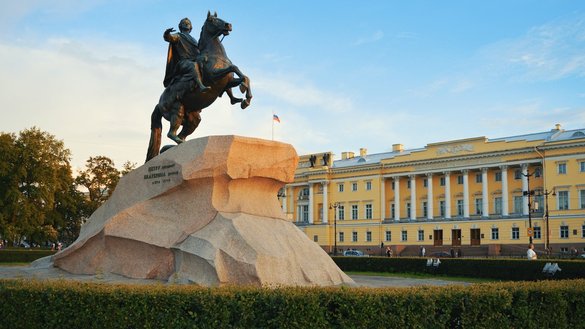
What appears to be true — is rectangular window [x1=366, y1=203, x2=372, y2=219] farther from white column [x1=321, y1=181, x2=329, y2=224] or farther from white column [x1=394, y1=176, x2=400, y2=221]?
white column [x1=321, y1=181, x2=329, y2=224]

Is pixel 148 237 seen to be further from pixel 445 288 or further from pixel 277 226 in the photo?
pixel 445 288

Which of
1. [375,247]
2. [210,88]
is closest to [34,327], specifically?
[210,88]

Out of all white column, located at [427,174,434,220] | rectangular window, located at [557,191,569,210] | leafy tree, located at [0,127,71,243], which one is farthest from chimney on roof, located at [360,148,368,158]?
leafy tree, located at [0,127,71,243]

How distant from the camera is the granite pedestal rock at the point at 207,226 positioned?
38.5ft

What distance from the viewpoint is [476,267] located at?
28234 millimetres

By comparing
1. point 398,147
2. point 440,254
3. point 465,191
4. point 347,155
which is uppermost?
point 398,147

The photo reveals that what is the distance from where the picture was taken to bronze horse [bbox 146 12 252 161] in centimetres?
1401

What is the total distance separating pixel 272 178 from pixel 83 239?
4.52m

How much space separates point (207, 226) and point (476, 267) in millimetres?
19201

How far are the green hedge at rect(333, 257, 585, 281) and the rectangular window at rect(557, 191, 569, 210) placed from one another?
41349 millimetres

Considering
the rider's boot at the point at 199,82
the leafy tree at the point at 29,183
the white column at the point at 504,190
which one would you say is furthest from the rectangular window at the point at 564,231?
the rider's boot at the point at 199,82

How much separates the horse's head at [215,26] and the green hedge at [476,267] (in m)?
17.2

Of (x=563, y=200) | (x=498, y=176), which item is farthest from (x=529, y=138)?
(x=563, y=200)

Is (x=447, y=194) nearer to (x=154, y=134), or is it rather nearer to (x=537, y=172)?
(x=537, y=172)
